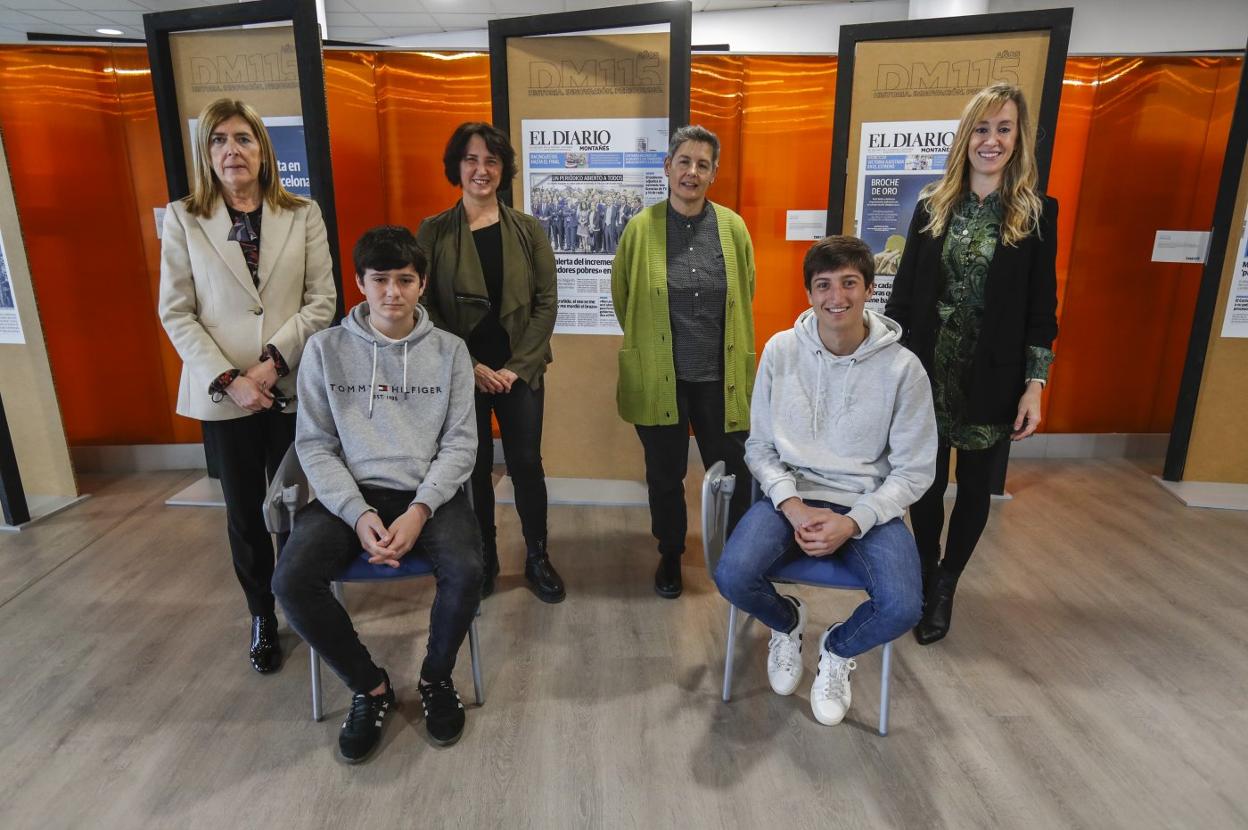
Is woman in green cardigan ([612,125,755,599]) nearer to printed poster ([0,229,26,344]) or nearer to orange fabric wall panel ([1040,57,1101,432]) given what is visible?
orange fabric wall panel ([1040,57,1101,432])

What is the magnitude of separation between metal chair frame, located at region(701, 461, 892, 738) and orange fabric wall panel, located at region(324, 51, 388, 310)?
8.16 ft

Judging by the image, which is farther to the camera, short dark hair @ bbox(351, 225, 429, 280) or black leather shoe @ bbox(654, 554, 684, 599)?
black leather shoe @ bbox(654, 554, 684, 599)

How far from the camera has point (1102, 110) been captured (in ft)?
12.4

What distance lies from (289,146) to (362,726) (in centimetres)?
244

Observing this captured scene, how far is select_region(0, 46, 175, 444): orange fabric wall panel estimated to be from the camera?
11.6 feet

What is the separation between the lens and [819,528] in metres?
1.93

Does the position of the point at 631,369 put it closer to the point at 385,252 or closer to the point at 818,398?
the point at 818,398

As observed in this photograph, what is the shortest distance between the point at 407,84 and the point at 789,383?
288cm

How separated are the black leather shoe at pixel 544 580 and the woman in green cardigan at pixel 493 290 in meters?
0.35

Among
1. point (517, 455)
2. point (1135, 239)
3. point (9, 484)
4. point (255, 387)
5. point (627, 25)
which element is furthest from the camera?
point (1135, 239)

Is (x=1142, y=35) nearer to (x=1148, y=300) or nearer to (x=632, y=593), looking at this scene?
(x=1148, y=300)

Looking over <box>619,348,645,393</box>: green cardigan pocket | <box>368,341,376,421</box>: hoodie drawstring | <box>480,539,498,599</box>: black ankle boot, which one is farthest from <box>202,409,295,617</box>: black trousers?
<box>619,348,645,393</box>: green cardigan pocket

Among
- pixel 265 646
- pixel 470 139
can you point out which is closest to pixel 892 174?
pixel 470 139

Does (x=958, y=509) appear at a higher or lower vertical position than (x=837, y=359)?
lower
